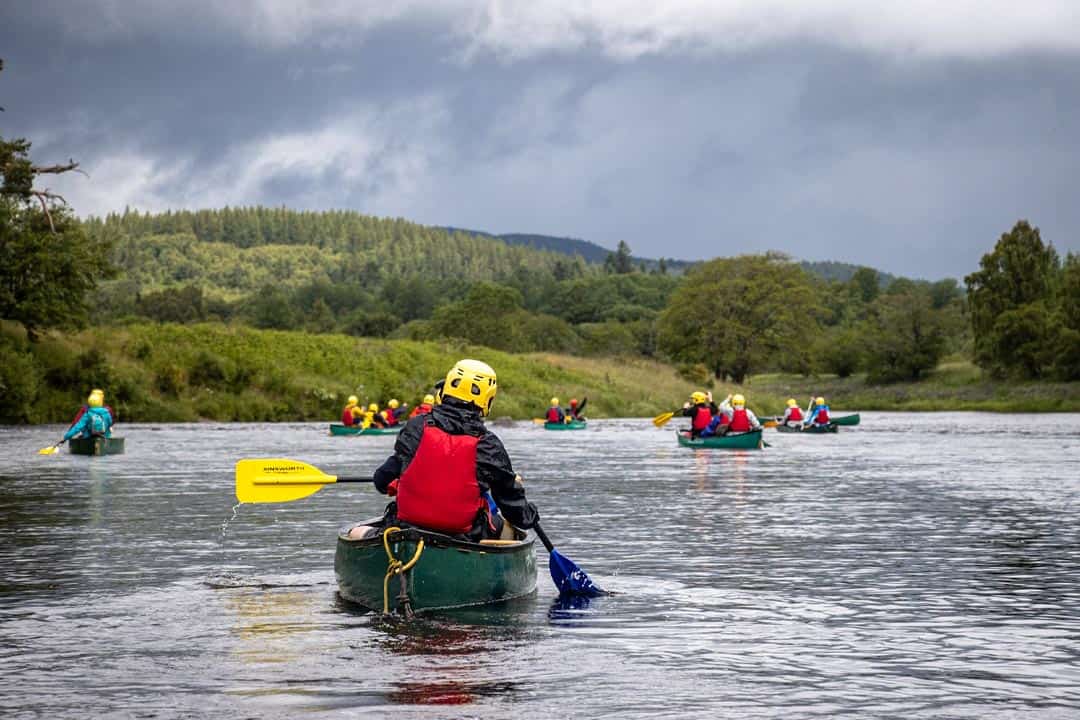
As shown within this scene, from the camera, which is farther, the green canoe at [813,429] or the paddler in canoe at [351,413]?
the green canoe at [813,429]

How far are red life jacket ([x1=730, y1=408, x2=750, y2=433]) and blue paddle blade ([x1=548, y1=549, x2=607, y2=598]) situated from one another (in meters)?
31.8

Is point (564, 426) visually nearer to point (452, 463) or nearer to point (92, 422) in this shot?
point (92, 422)

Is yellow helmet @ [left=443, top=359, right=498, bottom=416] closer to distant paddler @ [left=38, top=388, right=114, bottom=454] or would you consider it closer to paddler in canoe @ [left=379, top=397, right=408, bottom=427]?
distant paddler @ [left=38, top=388, right=114, bottom=454]

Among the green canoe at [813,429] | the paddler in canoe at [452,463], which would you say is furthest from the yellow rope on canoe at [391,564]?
the green canoe at [813,429]

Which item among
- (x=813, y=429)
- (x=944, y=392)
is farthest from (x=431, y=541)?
(x=944, y=392)

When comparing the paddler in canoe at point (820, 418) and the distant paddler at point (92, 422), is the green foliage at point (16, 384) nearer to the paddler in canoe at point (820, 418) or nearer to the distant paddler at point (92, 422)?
the distant paddler at point (92, 422)

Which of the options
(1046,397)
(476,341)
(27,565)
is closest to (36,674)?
(27,565)

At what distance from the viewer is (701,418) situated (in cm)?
4441

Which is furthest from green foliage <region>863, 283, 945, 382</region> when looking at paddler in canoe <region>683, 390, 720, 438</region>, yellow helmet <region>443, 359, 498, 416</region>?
yellow helmet <region>443, 359, 498, 416</region>

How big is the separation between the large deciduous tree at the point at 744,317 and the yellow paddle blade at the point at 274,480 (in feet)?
309

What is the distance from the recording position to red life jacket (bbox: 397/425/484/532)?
38.6 ft

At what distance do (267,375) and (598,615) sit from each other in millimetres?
57058

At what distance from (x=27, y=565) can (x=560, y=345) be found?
12909 centimetres

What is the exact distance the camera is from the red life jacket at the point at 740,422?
4500 cm
